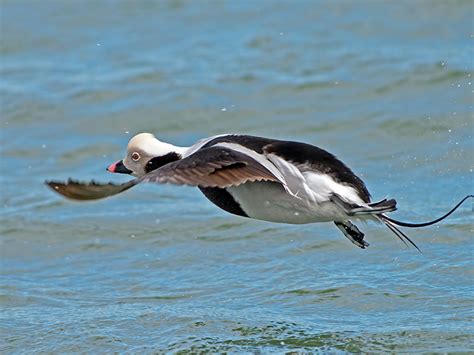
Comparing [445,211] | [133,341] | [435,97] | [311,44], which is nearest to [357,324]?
[133,341]

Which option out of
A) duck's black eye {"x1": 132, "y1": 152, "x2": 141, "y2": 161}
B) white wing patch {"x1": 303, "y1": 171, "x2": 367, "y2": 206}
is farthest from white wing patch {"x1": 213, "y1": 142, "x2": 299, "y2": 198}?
duck's black eye {"x1": 132, "y1": 152, "x2": 141, "y2": 161}

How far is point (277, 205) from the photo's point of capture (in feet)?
16.5

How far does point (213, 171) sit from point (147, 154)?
100 centimetres

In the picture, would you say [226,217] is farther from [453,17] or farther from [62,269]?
[453,17]

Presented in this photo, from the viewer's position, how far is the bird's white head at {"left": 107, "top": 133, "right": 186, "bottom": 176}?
5395 mm

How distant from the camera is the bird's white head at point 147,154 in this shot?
5.39 meters

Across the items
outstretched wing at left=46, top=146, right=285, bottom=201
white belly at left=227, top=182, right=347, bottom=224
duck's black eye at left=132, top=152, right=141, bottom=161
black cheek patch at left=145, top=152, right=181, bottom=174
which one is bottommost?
white belly at left=227, top=182, right=347, bottom=224

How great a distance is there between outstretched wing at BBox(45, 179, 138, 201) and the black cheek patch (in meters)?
1.23

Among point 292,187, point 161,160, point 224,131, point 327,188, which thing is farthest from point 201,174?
point 224,131

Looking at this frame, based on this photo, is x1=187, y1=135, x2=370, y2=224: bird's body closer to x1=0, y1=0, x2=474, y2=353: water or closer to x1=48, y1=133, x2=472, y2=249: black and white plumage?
x1=48, y1=133, x2=472, y2=249: black and white plumage

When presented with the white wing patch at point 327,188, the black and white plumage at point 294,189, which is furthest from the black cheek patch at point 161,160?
the white wing patch at point 327,188

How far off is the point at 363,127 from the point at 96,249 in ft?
8.74

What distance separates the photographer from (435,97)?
9.13 meters

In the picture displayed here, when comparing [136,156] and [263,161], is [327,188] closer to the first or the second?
[263,161]
